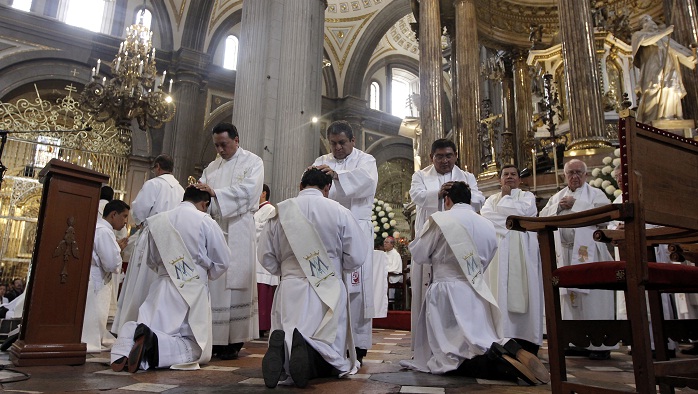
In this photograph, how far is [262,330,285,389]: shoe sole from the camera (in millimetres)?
2287


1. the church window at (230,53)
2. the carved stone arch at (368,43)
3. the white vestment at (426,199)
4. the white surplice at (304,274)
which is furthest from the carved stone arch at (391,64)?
the white surplice at (304,274)

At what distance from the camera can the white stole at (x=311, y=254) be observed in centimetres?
282

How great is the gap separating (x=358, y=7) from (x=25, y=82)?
11.0 m

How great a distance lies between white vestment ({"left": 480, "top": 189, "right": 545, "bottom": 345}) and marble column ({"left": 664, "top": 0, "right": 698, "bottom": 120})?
5.50 metres

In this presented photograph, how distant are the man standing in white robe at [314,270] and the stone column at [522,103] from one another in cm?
1005

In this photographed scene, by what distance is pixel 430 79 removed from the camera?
34.5ft

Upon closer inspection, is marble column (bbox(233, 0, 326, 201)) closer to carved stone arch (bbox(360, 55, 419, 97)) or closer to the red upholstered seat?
the red upholstered seat

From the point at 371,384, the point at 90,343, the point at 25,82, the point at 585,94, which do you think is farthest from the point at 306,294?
the point at 25,82

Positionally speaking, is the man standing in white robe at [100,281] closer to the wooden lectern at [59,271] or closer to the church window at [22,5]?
the wooden lectern at [59,271]

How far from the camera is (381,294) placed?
7664 millimetres

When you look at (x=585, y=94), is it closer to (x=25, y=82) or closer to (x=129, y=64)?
(x=129, y=64)

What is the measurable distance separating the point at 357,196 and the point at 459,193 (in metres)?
0.77

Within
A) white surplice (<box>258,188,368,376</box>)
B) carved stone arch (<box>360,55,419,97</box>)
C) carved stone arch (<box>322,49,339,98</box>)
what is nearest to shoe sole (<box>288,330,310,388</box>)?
white surplice (<box>258,188,368,376</box>)

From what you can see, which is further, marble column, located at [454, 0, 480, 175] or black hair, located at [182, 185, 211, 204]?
marble column, located at [454, 0, 480, 175]
